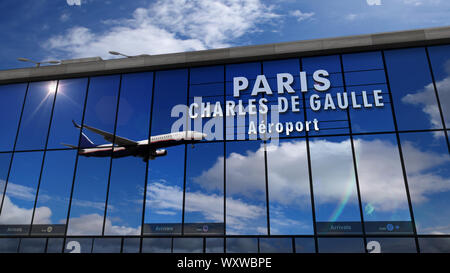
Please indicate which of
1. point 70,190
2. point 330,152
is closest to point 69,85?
point 70,190

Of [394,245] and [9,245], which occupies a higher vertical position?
[9,245]

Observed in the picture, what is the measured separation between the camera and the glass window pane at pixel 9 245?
1783 centimetres

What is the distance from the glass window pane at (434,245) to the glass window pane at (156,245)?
11.4 m

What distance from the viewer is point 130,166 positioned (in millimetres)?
18391

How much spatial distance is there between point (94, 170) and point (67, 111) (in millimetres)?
4230

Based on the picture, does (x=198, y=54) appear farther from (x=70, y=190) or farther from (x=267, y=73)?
(x=70, y=190)

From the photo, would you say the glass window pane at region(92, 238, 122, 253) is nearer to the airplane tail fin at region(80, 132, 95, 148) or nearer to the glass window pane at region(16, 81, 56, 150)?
the airplane tail fin at region(80, 132, 95, 148)

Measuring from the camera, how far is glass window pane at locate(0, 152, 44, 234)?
18.2 m

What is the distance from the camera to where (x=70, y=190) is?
722 inches

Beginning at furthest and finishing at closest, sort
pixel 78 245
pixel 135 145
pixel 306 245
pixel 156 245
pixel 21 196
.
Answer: pixel 135 145 → pixel 21 196 → pixel 78 245 → pixel 156 245 → pixel 306 245

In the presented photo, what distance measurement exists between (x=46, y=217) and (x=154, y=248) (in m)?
6.26

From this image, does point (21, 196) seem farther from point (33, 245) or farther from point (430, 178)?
point (430, 178)

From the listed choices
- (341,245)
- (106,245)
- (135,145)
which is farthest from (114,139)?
(341,245)
